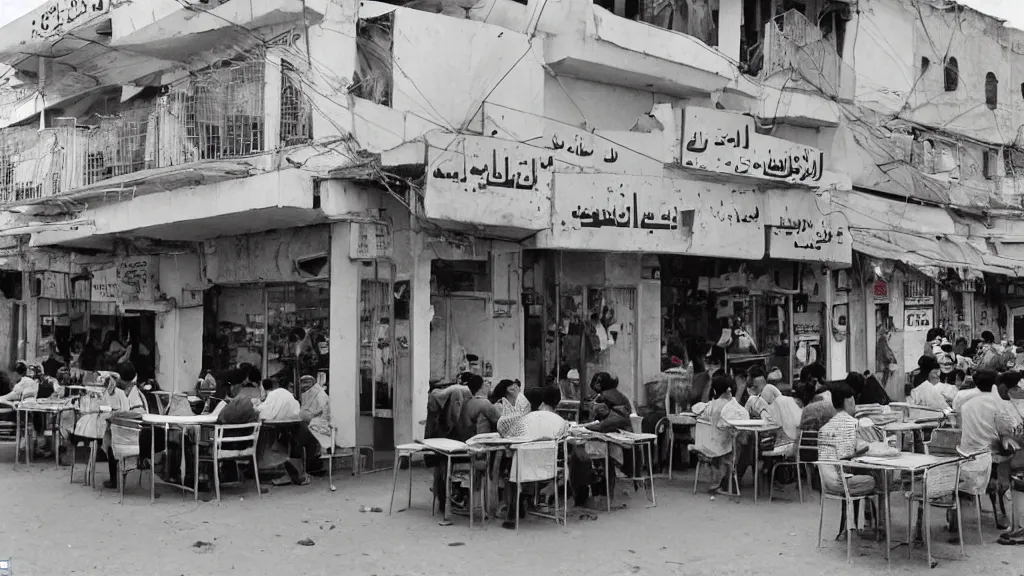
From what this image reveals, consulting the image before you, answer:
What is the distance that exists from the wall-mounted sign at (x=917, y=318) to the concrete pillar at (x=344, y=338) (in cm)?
1179

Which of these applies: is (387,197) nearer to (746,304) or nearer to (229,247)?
(229,247)

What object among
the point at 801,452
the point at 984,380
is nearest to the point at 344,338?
the point at 801,452

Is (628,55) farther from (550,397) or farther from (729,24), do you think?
(550,397)

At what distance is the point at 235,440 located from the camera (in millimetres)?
9461

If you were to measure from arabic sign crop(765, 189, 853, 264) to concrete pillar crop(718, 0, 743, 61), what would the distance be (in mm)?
2645

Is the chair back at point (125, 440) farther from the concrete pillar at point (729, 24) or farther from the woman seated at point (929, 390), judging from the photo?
the concrete pillar at point (729, 24)

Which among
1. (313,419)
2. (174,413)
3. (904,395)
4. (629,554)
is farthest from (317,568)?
(904,395)

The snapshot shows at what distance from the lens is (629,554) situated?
765 cm

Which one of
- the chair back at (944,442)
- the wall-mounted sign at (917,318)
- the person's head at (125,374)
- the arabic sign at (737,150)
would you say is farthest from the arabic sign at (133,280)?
the wall-mounted sign at (917,318)

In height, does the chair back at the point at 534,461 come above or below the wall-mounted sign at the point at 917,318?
below

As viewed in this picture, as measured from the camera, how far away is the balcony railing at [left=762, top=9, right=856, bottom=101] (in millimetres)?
16047

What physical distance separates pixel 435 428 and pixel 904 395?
12034 millimetres

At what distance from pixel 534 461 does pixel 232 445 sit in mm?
3457

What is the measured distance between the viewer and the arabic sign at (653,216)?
12070mm
